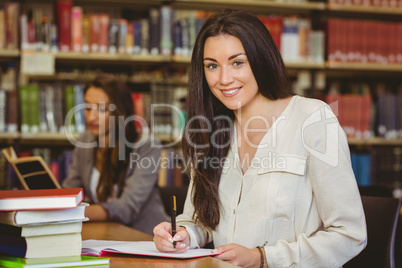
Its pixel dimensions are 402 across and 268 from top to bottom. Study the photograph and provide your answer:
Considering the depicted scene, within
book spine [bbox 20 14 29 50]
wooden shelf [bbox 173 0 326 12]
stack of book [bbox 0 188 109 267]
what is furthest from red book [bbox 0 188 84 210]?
wooden shelf [bbox 173 0 326 12]

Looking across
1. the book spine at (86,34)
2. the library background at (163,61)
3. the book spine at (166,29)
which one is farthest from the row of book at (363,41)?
the book spine at (86,34)

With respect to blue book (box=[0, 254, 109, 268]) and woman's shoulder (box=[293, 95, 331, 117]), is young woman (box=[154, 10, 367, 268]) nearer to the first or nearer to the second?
woman's shoulder (box=[293, 95, 331, 117])

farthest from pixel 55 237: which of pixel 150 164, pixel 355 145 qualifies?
pixel 355 145

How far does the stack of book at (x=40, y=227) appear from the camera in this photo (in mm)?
1033

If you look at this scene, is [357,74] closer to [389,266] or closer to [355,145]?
[355,145]

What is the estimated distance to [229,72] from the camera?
150 cm

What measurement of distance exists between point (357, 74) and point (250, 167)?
2.63 m

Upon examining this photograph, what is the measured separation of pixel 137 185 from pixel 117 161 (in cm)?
17

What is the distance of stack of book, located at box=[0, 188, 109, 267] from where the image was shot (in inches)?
40.7

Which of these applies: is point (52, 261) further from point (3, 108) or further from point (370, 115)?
point (370, 115)

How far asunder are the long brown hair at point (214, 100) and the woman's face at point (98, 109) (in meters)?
0.91

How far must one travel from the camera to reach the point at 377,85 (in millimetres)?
3850

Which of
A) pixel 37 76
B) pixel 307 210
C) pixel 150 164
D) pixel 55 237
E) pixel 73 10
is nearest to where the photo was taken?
pixel 55 237

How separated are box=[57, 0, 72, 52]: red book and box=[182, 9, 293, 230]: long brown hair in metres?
1.69
